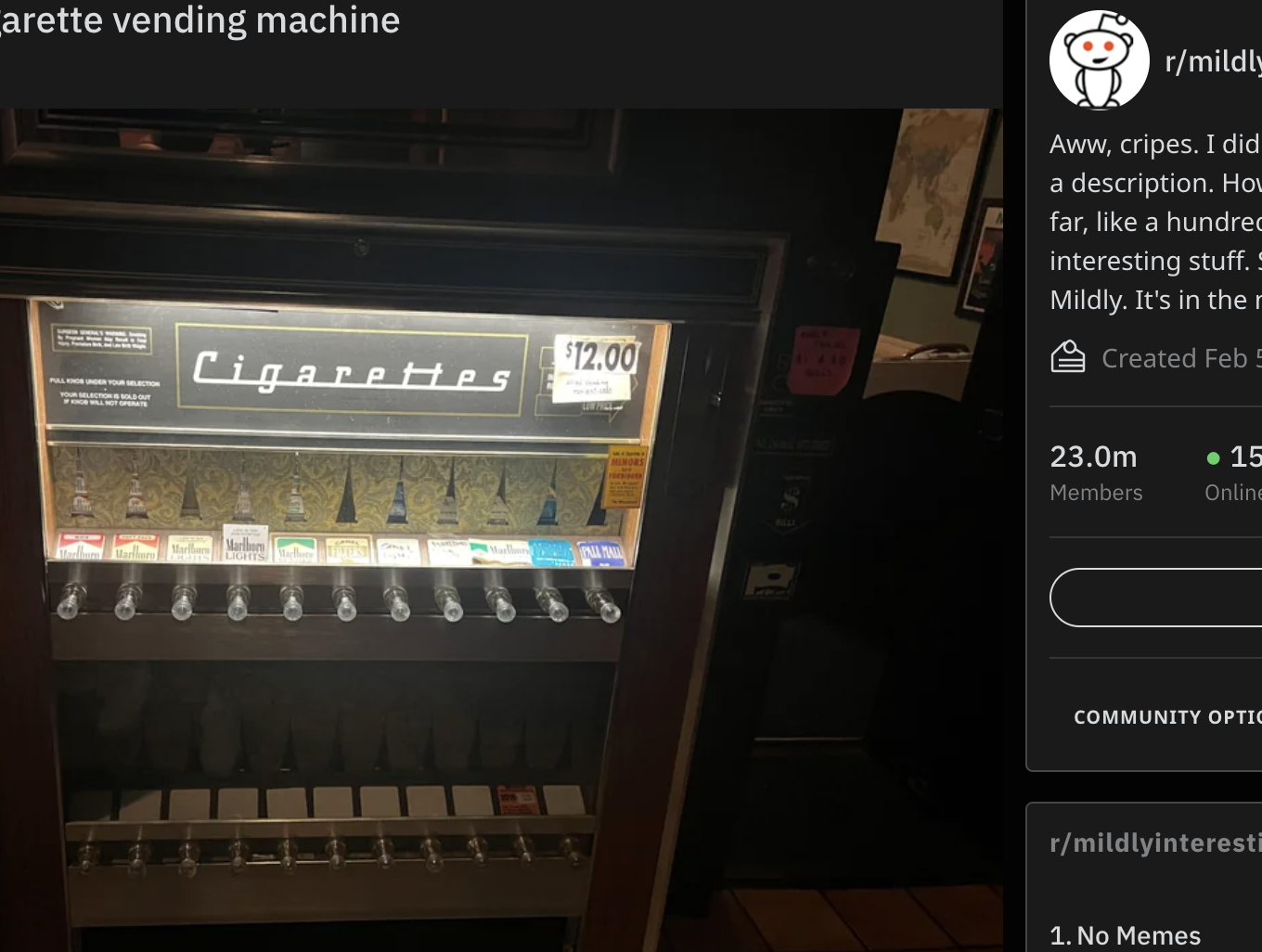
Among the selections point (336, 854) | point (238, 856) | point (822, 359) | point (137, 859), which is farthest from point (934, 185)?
point (137, 859)

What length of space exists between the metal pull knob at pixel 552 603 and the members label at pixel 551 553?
45mm

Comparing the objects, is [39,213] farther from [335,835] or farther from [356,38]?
[335,835]

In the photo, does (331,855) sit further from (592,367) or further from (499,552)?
(592,367)

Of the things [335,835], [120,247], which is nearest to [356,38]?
→ [120,247]

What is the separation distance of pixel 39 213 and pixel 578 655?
3.48 feet

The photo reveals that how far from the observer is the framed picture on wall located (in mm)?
3930

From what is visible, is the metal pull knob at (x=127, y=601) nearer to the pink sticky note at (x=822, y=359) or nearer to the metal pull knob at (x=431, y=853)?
the metal pull knob at (x=431, y=853)

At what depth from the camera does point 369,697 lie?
1.84 meters

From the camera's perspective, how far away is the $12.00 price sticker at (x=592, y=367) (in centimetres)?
162

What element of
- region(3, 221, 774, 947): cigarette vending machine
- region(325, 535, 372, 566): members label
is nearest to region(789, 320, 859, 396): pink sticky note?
region(3, 221, 774, 947): cigarette vending machine

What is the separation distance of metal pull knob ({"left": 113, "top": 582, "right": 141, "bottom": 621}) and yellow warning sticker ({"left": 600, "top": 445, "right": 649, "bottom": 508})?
2.52 feet

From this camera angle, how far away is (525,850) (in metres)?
1.88

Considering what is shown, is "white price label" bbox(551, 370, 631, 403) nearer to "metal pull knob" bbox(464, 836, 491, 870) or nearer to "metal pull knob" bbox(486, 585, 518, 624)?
"metal pull knob" bbox(486, 585, 518, 624)
